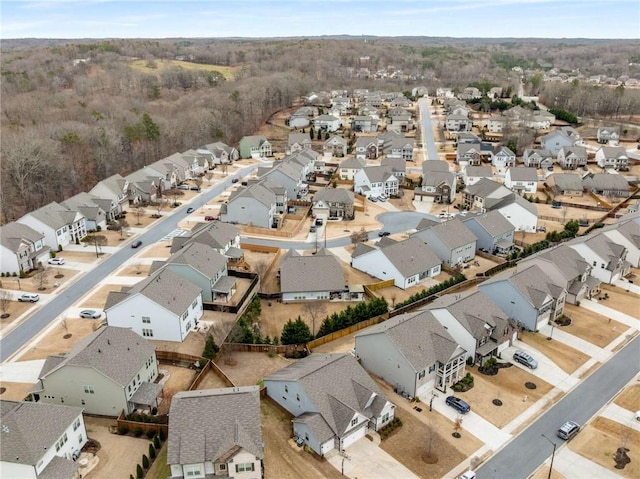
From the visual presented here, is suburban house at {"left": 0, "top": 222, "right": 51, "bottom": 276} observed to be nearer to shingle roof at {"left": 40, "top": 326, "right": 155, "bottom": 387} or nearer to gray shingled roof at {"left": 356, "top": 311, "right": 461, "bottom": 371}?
shingle roof at {"left": 40, "top": 326, "right": 155, "bottom": 387}

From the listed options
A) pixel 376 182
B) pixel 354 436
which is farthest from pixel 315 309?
pixel 376 182

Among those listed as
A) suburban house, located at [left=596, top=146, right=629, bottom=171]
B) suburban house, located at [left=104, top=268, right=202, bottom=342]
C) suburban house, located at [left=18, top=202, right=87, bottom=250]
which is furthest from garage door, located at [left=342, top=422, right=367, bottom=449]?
suburban house, located at [left=596, top=146, right=629, bottom=171]

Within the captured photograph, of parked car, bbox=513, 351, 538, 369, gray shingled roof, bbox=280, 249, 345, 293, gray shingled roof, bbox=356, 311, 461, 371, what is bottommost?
parked car, bbox=513, 351, 538, 369

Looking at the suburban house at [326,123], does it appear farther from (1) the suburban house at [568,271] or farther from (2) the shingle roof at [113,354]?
(2) the shingle roof at [113,354]

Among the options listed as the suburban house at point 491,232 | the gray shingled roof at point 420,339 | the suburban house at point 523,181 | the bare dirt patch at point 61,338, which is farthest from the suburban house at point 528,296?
the suburban house at point 523,181

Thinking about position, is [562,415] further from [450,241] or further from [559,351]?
[450,241]

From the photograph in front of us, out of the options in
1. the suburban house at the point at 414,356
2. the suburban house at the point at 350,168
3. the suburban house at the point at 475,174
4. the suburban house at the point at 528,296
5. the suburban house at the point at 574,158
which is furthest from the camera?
the suburban house at the point at 574,158
